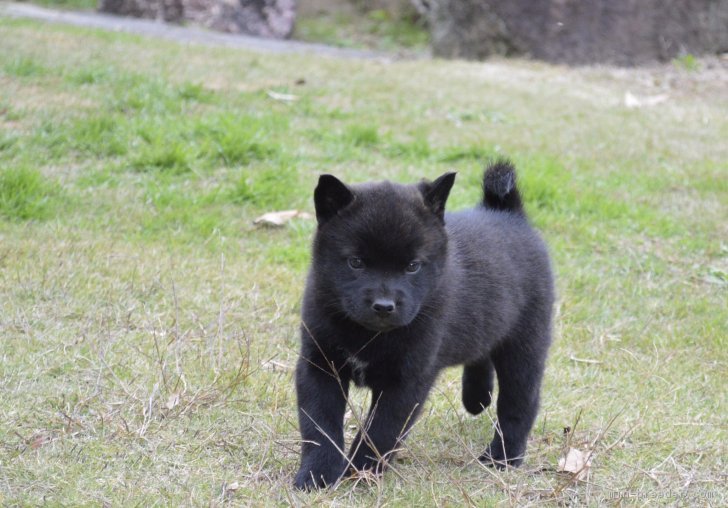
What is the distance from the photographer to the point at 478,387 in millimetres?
4992

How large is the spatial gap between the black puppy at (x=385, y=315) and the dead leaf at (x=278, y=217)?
9.25 ft

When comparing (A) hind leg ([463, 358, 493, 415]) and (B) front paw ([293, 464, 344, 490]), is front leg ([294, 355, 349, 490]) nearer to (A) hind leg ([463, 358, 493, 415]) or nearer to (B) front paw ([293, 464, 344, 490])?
(B) front paw ([293, 464, 344, 490])

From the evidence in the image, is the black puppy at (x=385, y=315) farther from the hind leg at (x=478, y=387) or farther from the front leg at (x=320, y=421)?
the hind leg at (x=478, y=387)

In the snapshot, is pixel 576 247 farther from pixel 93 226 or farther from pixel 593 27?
pixel 593 27

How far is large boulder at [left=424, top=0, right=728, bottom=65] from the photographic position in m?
13.0

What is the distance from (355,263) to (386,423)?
65 cm

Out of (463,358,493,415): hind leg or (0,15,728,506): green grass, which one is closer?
(0,15,728,506): green grass

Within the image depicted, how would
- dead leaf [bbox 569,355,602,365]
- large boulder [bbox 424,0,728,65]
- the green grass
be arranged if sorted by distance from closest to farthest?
the green grass, dead leaf [bbox 569,355,602,365], large boulder [bbox 424,0,728,65]

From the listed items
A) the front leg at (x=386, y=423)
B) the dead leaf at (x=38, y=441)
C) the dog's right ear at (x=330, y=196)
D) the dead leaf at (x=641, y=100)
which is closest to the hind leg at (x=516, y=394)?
the front leg at (x=386, y=423)

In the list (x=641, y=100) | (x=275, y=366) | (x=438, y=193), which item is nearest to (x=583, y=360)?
(x=275, y=366)

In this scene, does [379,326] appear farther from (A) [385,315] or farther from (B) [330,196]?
(B) [330,196]

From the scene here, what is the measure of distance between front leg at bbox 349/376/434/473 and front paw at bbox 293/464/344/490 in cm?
11

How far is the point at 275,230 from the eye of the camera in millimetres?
7105

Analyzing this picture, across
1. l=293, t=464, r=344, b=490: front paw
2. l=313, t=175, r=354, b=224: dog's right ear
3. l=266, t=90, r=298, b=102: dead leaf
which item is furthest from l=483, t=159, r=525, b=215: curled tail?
l=266, t=90, r=298, b=102: dead leaf
